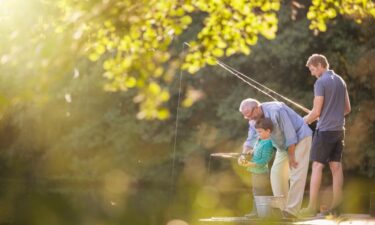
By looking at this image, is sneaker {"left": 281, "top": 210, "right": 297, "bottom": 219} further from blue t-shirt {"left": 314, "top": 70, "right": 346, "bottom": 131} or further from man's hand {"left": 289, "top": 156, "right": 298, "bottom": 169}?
blue t-shirt {"left": 314, "top": 70, "right": 346, "bottom": 131}

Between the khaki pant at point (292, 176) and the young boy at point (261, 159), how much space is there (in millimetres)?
123

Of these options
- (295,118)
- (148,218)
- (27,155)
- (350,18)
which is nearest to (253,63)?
(350,18)

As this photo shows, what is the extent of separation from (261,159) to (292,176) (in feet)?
1.95

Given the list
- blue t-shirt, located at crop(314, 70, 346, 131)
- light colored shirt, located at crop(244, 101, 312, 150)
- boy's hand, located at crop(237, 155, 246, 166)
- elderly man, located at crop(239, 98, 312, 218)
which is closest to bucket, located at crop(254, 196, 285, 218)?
elderly man, located at crop(239, 98, 312, 218)

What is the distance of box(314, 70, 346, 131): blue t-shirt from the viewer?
10.7m

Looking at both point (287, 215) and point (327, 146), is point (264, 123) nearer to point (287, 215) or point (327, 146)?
point (287, 215)

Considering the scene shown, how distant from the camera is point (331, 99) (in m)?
10.8

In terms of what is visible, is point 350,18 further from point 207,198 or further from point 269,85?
point 207,198

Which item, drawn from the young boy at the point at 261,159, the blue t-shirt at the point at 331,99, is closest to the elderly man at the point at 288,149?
the young boy at the point at 261,159

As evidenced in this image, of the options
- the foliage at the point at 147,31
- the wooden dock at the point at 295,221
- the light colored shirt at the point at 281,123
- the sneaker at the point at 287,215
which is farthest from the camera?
the light colored shirt at the point at 281,123

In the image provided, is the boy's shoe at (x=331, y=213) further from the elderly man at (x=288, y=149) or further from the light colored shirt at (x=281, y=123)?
the light colored shirt at (x=281, y=123)

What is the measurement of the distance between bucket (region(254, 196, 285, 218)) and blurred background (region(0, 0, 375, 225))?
6.55 m

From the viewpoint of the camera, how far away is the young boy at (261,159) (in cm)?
1023

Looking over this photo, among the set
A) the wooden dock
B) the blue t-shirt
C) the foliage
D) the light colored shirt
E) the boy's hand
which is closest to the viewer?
the foliage
